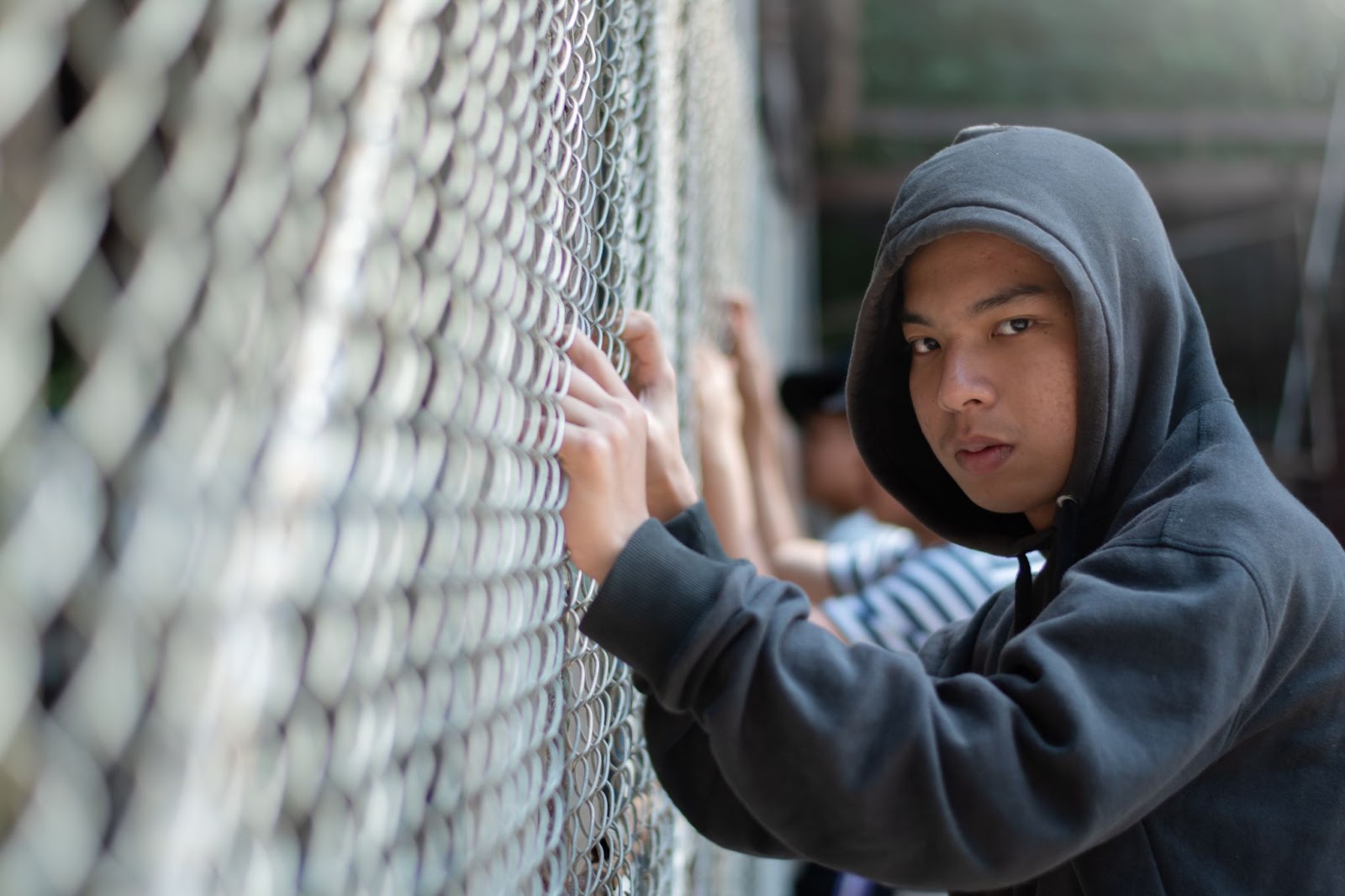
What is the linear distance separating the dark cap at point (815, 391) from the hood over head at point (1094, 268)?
2.88 meters

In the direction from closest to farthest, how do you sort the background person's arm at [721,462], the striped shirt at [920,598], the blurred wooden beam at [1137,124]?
the striped shirt at [920,598] → the background person's arm at [721,462] → the blurred wooden beam at [1137,124]

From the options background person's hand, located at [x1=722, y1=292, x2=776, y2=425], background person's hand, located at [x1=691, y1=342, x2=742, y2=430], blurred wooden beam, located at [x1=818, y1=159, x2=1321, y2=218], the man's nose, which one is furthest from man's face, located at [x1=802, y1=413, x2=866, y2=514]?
blurred wooden beam, located at [x1=818, y1=159, x2=1321, y2=218]

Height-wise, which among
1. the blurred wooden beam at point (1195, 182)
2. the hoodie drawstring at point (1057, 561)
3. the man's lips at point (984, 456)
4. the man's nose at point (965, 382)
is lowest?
the hoodie drawstring at point (1057, 561)

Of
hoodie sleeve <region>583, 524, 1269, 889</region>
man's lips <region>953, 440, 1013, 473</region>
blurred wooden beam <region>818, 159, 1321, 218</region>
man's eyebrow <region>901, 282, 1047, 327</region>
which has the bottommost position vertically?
hoodie sleeve <region>583, 524, 1269, 889</region>

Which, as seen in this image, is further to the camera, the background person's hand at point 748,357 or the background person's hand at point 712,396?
the background person's hand at point 748,357

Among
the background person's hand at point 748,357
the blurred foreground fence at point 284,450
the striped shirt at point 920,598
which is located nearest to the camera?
the blurred foreground fence at point 284,450

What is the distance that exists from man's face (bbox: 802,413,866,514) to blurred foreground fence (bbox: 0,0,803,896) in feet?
11.0

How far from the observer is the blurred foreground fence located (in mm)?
615

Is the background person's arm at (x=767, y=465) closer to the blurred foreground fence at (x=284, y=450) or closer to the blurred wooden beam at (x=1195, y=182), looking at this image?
the blurred foreground fence at (x=284, y=450)

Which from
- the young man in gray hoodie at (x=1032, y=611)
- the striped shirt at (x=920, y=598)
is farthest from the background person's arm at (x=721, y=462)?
the young man in gray hoodie at (x=1032, y=611)

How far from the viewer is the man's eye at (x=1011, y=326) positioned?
5.11 ft

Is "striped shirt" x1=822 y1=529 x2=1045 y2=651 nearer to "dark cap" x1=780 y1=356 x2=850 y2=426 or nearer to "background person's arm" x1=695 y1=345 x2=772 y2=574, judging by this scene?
"background person's arm" x1=695 y1=345 x2=772 y2=574

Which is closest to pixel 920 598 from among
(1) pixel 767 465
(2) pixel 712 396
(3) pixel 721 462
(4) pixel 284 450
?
(3) pixel 721 462

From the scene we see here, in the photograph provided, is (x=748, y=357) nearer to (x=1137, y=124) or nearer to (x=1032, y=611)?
(x=1032, y=611)
